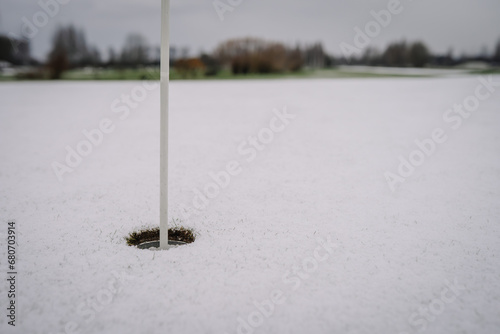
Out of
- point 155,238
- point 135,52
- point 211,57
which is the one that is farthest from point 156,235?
point 135,52

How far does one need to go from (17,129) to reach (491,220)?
12880 mm

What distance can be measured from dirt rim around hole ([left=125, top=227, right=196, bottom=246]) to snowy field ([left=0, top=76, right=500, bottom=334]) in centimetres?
15

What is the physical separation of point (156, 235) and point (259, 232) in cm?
143

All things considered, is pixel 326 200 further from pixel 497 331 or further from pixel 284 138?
pixel 284 138

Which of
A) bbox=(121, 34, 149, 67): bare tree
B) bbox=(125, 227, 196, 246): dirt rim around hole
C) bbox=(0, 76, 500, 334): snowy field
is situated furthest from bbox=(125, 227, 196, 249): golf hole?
bbox=(121, 34, 149, 67): bare tree

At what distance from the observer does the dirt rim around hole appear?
499cm

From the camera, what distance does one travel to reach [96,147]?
10.0m

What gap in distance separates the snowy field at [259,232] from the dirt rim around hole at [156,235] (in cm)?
15

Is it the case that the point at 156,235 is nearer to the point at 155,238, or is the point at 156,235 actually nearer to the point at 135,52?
the point at 155,238

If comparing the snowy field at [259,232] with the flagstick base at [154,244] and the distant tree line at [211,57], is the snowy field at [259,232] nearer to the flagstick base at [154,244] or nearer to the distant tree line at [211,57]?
the flagstick base at [154,244]

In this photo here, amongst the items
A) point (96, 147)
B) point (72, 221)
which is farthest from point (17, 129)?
point (72, 221)

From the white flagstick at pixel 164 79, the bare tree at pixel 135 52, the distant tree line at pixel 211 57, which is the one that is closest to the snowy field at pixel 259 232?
the white flagstick at pixel 164 79

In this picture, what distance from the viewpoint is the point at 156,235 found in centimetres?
518

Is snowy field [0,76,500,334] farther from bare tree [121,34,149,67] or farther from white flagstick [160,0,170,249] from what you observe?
bare tree [121,34,149,67]
